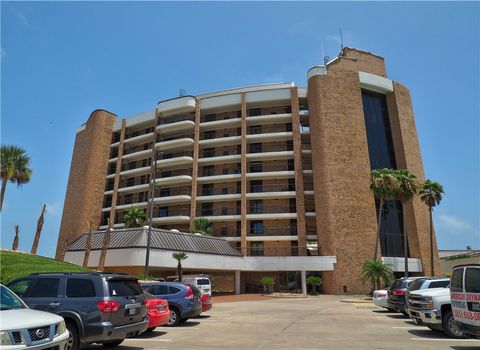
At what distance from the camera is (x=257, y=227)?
54.0 meters

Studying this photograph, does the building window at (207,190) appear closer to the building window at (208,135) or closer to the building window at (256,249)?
the building window at (208,135)

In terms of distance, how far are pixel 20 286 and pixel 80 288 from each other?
6.19 ft

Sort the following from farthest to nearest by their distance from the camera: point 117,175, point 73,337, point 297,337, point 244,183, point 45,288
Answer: point 117,175
point 244,183
point 297,337
point 45,288
point 73,337

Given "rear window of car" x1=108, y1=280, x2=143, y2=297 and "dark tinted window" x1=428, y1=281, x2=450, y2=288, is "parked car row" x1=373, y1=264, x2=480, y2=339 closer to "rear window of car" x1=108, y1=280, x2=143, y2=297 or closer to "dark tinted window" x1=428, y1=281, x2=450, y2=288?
"dark tinted window" x1=428, y1=281, x2=450, y2=288

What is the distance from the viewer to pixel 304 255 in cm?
4844

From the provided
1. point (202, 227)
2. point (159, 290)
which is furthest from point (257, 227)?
point (159, 290)

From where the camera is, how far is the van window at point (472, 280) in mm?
9258

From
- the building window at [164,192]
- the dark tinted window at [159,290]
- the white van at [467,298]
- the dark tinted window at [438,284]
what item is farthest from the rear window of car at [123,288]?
the building window at [164,192]

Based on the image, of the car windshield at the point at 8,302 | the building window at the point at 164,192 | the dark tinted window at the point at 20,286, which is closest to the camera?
the car windshield at the point at 8,302

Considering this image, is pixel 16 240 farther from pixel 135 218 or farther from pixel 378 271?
pixel 378 271

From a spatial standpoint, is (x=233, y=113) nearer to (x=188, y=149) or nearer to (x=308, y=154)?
(x=188, y=149)

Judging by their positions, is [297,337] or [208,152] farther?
[208,152]

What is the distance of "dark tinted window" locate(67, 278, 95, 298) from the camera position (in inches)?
349

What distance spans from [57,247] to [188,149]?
2749cm
